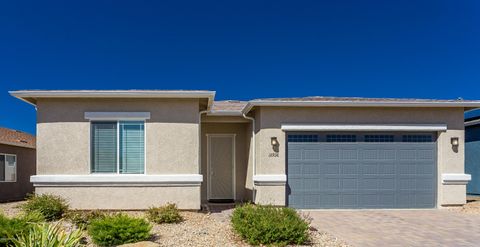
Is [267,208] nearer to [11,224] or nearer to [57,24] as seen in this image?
[11,224]

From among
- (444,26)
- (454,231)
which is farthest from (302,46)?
(454,231)

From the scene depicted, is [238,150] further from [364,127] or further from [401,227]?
[401,227]

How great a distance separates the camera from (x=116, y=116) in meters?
10.8

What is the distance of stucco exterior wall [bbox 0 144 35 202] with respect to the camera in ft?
52.2

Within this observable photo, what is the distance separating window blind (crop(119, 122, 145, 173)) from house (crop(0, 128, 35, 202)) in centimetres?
775

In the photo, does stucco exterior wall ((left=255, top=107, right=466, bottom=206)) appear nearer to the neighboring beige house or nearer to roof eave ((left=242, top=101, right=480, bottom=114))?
the neighboring beige house

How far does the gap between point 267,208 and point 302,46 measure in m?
15.6

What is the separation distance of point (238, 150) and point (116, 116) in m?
5.02

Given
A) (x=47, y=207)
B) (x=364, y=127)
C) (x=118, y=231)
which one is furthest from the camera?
(x=364, y=127)

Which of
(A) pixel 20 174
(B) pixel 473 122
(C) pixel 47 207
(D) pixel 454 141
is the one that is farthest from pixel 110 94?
(B) pixel 473 122

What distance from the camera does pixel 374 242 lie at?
7.55 metres

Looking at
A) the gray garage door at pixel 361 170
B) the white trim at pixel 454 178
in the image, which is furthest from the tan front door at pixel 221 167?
the white trim at pixel 454 178

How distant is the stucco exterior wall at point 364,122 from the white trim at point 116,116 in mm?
3574

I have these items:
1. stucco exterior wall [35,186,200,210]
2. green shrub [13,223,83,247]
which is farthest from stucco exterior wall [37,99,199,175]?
green shrub [13,223,83,247]
